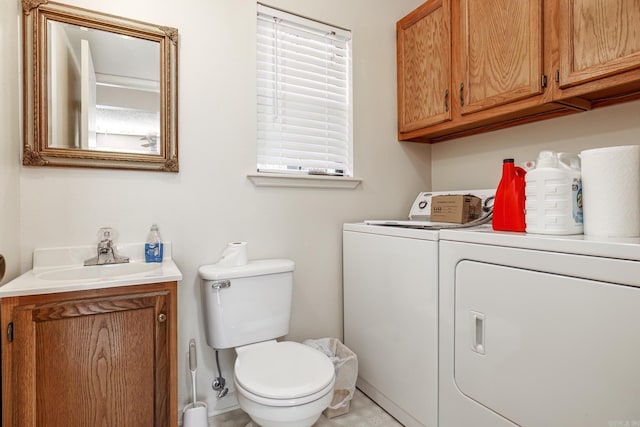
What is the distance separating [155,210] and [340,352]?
1242 millimetres

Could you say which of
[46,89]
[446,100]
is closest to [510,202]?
[446,100]

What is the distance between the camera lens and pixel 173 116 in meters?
1.58

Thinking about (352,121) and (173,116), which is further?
(352,121)

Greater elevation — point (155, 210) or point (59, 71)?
point (59, 71)

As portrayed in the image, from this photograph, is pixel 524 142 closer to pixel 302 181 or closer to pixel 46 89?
pixel 302 181

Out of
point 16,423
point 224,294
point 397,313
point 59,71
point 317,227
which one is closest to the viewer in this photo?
point 16,423

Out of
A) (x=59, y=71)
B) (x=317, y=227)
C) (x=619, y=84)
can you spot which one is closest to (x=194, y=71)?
(x=59, y=71)

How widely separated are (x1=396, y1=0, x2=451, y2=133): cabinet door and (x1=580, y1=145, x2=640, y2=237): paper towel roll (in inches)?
33.3

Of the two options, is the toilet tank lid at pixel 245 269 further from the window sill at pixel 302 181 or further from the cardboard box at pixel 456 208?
the cardboard box at pixel 456 208

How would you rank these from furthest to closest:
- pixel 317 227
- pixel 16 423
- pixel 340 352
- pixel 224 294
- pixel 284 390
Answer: pixel 317 227, pixel 340 352, pixel 224 294, pixel 284 390, pixel 16 423

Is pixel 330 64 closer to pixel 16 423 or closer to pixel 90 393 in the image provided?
pixel 90 393

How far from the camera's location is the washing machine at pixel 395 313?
1457 mm

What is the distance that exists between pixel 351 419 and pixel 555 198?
1.40 metres

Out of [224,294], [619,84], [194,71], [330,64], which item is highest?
[330,64]
